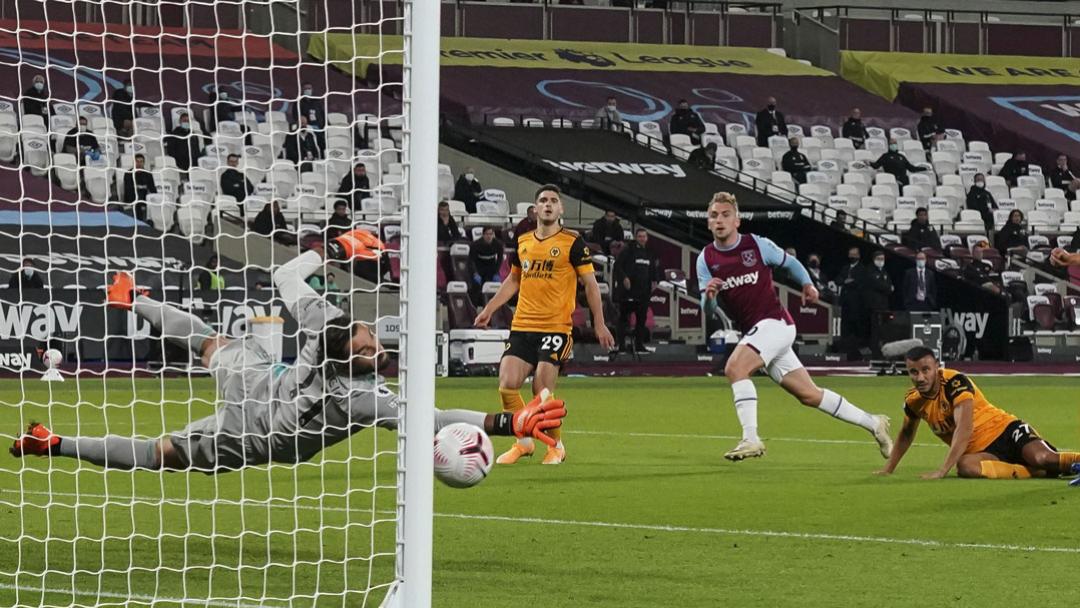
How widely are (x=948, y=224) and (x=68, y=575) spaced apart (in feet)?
89.4

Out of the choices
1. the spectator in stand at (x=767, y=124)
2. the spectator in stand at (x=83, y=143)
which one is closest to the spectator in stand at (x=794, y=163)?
the spectator in stand at (x=767, y=124)

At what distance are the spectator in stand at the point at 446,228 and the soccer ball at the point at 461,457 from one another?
18794 millimetres

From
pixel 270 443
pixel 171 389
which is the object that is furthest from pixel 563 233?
pixel 171 389

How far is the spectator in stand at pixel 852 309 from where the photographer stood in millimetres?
27516

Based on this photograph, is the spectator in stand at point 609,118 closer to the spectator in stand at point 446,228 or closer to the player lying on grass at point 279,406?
the spectator in stand at point 446,228

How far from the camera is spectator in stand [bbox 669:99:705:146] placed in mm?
33781

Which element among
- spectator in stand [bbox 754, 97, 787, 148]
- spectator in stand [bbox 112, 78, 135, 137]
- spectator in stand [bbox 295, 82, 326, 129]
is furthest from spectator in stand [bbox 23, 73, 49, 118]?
spectator in stand [bbox 754, 97, 787, 148]

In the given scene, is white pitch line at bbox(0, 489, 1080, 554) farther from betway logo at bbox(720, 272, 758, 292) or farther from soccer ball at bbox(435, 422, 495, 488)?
betway logo at bbox(720, 272, 758, 292)

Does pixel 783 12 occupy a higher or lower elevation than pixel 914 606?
higher

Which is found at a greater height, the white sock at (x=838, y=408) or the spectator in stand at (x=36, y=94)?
the spectator in stand at (x=36, y=94)

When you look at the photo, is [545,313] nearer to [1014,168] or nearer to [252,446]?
[252,446]

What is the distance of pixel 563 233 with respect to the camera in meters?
13.1

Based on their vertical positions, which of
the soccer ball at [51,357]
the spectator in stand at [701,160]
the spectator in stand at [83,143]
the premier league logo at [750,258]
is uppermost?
the spectator in stand at [701,160]

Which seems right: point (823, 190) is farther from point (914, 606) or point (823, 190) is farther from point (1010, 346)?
point (914, 606)
